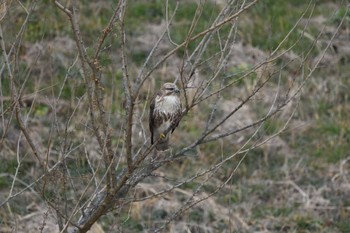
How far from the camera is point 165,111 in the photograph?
5.73 meters

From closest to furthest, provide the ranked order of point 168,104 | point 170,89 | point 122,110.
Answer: point 122,110 < point 170,89 < point 168,104

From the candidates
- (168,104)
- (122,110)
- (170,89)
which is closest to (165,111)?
(168,104)

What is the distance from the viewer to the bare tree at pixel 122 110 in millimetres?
4070

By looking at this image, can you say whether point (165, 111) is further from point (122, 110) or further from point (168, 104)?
point (122, 110)

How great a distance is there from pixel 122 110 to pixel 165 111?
37 centimetres

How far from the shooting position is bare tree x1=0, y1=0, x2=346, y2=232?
13.4ft

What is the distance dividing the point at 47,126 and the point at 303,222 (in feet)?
8.94

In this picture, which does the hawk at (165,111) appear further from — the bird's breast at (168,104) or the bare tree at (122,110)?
the bare tree at (122,110)

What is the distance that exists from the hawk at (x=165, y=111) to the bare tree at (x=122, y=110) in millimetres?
154

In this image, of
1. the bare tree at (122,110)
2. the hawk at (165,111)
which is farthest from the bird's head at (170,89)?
the bare tree at (122,110)

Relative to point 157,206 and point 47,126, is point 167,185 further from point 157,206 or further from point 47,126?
point 47,126

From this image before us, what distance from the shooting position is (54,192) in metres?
4.54

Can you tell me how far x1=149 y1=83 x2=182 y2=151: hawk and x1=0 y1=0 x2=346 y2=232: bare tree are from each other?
0.51 feet

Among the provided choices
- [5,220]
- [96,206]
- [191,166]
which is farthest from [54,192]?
[191,166]
